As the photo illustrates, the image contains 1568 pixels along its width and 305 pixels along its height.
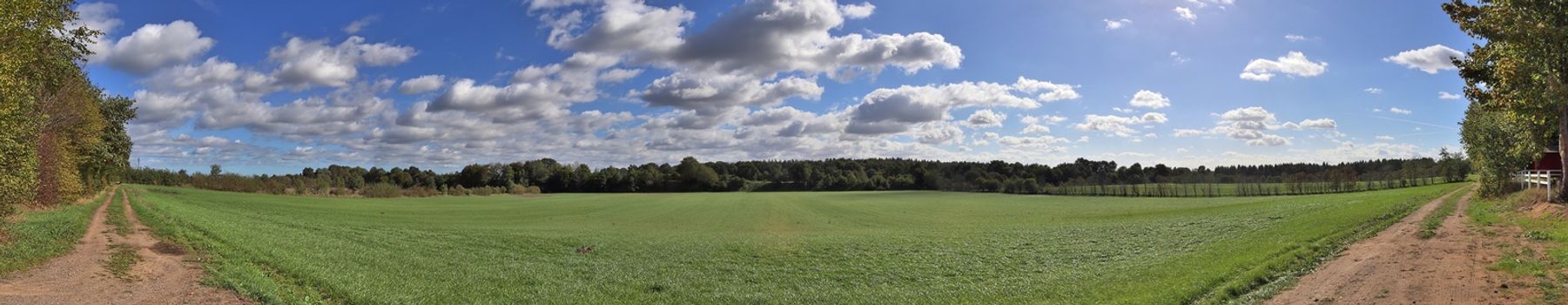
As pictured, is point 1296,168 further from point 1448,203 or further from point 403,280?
point 403,280

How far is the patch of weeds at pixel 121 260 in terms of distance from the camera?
49.2 feet

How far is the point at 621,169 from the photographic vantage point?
166 meters

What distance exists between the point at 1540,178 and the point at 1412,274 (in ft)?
89.9

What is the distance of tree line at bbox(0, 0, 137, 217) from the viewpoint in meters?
18.2

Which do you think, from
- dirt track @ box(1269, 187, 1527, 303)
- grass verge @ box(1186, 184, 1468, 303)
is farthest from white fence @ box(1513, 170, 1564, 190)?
dirt track @ box(1269, 187, 1527, 303)

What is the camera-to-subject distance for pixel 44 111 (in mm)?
32281

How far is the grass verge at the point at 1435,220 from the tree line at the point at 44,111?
35118 millimetres

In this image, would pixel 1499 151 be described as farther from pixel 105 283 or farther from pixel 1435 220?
pixel 105 283

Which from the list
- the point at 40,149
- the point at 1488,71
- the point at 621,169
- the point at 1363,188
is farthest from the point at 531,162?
the point at 1488,71

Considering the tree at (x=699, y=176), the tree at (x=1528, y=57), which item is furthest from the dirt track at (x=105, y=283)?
the tree at (x=699, y=176)

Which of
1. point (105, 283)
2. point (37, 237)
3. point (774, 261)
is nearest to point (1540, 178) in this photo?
point (774, 261)

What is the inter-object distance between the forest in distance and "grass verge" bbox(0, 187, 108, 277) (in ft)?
233

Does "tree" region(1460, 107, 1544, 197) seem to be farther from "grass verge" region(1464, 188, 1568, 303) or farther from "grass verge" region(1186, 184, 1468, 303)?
"grass verge" region(1186, 184, 1468, 303)

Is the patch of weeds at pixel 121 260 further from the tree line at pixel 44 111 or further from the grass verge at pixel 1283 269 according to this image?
the grass verge at pixel 1283 269
